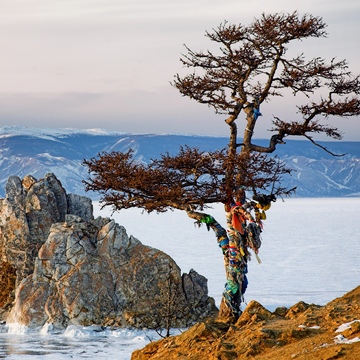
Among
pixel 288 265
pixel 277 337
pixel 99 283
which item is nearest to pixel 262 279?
pixel 288 265

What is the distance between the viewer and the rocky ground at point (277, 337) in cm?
707

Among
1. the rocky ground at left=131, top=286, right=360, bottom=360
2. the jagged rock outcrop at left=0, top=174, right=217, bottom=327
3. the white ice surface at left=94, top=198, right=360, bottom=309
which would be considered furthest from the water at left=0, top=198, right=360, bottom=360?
the rocky ground at left=131, top=286, right=360, bottom=360

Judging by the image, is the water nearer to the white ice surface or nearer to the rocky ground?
the white ice surface

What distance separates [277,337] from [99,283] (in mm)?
9769

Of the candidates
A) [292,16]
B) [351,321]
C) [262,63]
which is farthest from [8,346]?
[292,16]

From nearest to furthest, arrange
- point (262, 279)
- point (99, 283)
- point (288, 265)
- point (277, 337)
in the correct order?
1. point (277, 337)
2. point (99, 283)
3. point (262, 279)
4. point (288, 265)

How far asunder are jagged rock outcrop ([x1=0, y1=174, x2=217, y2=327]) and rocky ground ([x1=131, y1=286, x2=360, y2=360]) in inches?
244

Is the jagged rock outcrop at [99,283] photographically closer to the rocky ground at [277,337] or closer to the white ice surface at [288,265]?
the white ice surface at [288,265]

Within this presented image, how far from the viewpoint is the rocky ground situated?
7.07 m

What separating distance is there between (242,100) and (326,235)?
41642mm

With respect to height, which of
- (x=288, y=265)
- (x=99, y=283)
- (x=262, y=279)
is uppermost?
Result: (x=99, y=283)

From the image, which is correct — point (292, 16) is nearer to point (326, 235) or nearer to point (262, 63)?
point (262, 63)

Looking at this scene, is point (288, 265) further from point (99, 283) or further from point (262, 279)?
point (99, 283)

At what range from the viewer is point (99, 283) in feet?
53.6
